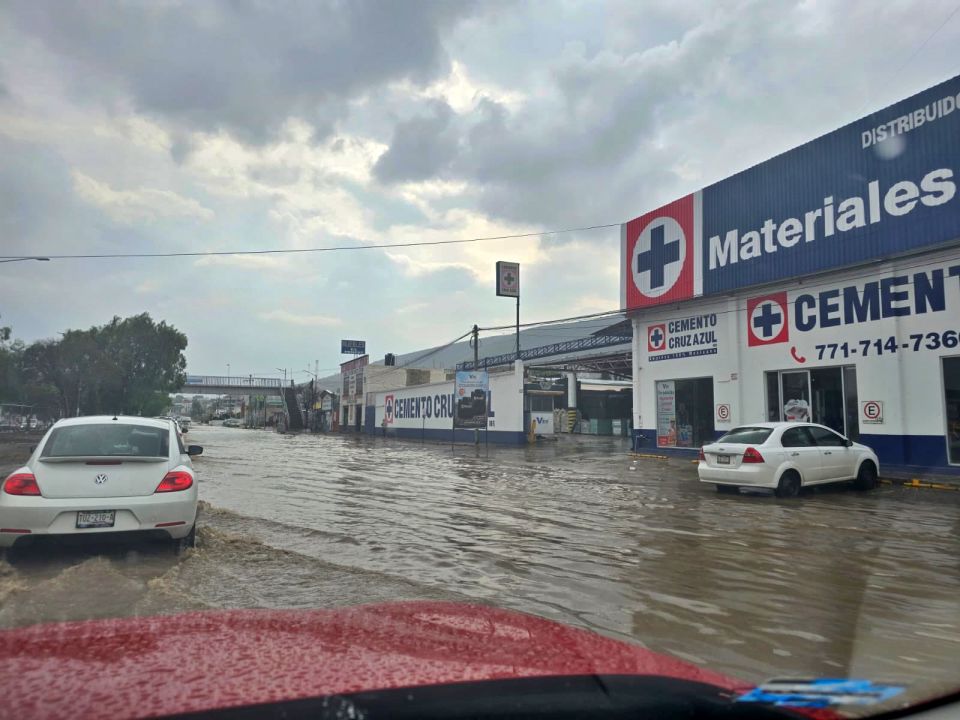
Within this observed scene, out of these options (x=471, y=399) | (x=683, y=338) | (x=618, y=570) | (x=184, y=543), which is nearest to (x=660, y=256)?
(x=683, y=338)

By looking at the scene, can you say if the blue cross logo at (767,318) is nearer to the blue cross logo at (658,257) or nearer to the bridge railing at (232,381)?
the blue cross logo at (658,257)

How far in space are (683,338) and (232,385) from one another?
337 ft

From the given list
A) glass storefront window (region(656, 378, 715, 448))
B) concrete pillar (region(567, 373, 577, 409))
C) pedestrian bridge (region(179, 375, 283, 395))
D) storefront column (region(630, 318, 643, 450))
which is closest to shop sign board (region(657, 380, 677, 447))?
glass storefront window (region(656, 378, 715, 448))

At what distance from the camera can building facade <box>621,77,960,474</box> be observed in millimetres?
14727

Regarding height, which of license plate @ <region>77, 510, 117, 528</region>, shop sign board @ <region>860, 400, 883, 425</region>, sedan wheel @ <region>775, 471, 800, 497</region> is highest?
shop sign board @ <region>860, 400, 883, 425</region>

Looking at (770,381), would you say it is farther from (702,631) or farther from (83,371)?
(83,371)

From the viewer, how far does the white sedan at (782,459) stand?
12.0 meters

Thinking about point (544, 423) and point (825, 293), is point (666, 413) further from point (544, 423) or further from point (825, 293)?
point (544, 423)

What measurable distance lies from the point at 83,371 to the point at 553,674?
61697 mm

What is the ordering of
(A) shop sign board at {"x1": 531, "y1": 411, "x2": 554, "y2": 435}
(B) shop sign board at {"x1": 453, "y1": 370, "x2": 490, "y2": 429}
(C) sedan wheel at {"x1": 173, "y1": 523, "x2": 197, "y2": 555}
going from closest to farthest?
(C) sedan wheel at {"x1": 173, "y1": 523, "x2": 197, "y2": 555}, (B) shop sign board at {"x1": 453, "y1": 370, "x2": 490, "y2": 429}, (A) shop sign board at {"x1": 531, "y1": 411, "x2": 554, "y2": 435}

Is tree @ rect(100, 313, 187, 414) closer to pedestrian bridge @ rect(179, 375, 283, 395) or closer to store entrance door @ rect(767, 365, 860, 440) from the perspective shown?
pedestrian bridge @ rect(179, 375, 283, 395)

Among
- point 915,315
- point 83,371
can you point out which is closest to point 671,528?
point 915,315

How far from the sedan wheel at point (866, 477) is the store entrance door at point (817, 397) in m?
3.05

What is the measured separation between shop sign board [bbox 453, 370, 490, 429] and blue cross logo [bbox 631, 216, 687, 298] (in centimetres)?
950
